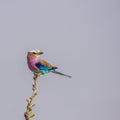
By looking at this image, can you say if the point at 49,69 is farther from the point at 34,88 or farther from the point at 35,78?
the point at 34,88

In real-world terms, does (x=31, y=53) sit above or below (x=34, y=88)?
above

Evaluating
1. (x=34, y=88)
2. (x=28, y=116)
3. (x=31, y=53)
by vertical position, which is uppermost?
(x=31, y=53)

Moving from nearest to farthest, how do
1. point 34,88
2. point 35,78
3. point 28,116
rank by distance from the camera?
point 28,116, point 34,88, point 35,78

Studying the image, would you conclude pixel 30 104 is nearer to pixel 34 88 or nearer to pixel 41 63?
pixel 34 88

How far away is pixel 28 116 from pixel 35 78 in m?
0.49

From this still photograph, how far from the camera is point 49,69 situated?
300cm

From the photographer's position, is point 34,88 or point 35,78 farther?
point 35,78

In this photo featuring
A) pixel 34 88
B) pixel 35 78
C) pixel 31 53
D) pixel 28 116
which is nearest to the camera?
pixel 28 116

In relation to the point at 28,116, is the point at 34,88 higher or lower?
higher

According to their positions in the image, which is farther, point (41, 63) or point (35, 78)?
point (41, 63)

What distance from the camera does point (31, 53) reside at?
2.88 m

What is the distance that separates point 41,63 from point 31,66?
12 cm

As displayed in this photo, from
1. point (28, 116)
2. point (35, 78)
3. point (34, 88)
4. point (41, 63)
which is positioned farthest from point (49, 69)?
point (28, 116)

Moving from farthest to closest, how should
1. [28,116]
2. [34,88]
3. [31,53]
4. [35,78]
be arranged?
[31,53]
[35,78]
[34,88]
[28,116]
